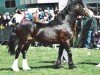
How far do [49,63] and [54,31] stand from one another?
235cm

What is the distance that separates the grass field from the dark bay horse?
1.57 ft

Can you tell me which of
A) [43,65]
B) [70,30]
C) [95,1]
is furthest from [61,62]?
[95,1]

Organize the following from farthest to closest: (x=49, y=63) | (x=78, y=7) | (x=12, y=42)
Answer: (x=49, y=63), (x=12, y=42), (x=78, y=7)

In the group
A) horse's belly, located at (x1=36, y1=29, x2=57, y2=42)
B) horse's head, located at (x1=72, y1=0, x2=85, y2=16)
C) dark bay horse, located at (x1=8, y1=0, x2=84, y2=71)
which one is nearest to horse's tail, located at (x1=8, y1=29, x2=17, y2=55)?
dark bay horse, located at (x1=8, y1=0, x2=84, y2=71)

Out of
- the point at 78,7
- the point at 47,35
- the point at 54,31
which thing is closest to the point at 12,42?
the point at 47,35

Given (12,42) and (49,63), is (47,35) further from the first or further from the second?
(49,63)

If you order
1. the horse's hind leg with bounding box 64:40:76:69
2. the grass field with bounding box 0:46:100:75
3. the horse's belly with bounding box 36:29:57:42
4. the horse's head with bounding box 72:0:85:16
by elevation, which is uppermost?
the horse's head with bounding box 72:0:85:16

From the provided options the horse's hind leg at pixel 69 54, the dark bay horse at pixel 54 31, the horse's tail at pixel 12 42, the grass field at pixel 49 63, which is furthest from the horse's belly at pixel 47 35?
the grass field at pixel 49 63

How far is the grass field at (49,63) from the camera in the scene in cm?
1435

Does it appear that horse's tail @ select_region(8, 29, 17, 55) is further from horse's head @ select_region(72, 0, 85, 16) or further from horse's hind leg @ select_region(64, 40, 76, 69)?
horse's head @ select_region(72, 0, 85, 16)

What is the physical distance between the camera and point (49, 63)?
16938 millimetres

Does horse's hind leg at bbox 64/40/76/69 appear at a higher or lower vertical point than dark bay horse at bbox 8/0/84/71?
lower

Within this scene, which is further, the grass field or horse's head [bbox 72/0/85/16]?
horse's head [bbox 72/0/85/16]

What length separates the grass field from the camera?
14352 mm
